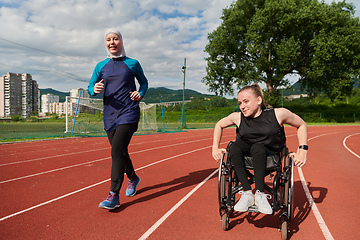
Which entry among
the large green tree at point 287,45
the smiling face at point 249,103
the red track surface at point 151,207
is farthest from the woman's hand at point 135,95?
the large green tree at point 287,45

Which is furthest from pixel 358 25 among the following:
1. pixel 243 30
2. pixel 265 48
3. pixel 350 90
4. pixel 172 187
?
pixel 172 187

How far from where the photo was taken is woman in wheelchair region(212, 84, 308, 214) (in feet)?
8.11

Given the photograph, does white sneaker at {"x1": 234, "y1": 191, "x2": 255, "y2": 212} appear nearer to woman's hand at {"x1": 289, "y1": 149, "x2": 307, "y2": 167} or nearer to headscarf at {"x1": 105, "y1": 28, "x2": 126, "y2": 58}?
woman's hand at {"x1": 289, "y1": 149, "x2": 307, "y2": 167}

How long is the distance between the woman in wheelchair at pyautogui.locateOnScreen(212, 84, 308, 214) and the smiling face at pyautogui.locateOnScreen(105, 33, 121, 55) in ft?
5.36

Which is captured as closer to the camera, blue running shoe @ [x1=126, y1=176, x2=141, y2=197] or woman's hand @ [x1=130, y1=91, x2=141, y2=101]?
woman's hand @ [x1=130, y1=91, x2=141, y2=101]

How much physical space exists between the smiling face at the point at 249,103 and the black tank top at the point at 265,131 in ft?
0.25

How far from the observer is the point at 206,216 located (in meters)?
2.96

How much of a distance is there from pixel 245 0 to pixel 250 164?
3115 centimetres

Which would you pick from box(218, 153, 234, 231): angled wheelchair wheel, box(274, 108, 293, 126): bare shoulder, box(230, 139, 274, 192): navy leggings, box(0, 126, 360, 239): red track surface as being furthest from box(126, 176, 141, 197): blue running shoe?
box(274, 108, 293, 126): bare shoulder

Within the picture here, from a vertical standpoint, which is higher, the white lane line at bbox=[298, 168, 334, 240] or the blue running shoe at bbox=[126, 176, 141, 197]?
the blue running shoe at bbox=[126, 176, 141, 197]

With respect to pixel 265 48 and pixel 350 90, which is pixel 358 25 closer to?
pixel 350 90

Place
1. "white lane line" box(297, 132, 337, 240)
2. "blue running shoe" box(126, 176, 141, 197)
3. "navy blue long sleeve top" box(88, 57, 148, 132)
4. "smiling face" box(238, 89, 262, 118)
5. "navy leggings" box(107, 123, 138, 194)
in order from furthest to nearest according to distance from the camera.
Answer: "blue running shoe" box(126, 176, 141, 197) < "navy blue long sleeve top" box(88, 57, 148, 132) < "navy leggings" box(107, 123, 138, 194) < "smiling face" box(238, 89, 262, 118) < "white lane line" box(297, 132, 337, 240)

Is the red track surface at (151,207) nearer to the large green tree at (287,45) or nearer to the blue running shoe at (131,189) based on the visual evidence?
the blue running shoe at (131,189)

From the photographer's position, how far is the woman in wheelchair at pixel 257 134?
247 cm
